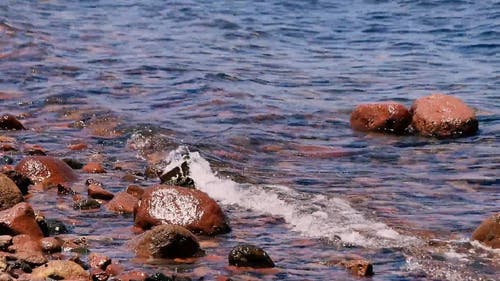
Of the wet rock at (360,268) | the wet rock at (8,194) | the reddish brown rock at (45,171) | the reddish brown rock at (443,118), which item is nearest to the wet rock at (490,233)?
the wet rock at (360,268)

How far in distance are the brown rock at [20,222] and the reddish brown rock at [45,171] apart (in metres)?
1.67

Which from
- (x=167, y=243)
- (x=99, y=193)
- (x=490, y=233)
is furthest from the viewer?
(x=99, y=193)

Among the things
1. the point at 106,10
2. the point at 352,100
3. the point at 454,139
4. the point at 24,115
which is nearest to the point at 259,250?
the point at 454,139

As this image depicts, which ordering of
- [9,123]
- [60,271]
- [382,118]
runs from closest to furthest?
[60,271] < [9,123] < [382,118]

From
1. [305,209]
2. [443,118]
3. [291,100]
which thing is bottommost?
[291,100]

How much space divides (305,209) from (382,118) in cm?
363

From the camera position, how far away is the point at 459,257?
6.48 m

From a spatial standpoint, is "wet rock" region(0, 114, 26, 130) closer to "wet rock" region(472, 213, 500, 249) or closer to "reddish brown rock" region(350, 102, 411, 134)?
"reddish brown rock" region(350, 102, 411, 134)

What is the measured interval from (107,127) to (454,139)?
13.6ft

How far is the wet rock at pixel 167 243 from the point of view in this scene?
6.29 meters

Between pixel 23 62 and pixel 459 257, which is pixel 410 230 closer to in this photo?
pixel 459 257

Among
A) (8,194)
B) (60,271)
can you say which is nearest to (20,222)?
(8,194)

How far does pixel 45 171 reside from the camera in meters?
8.31

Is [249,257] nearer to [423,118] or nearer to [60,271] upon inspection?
[60,271]
